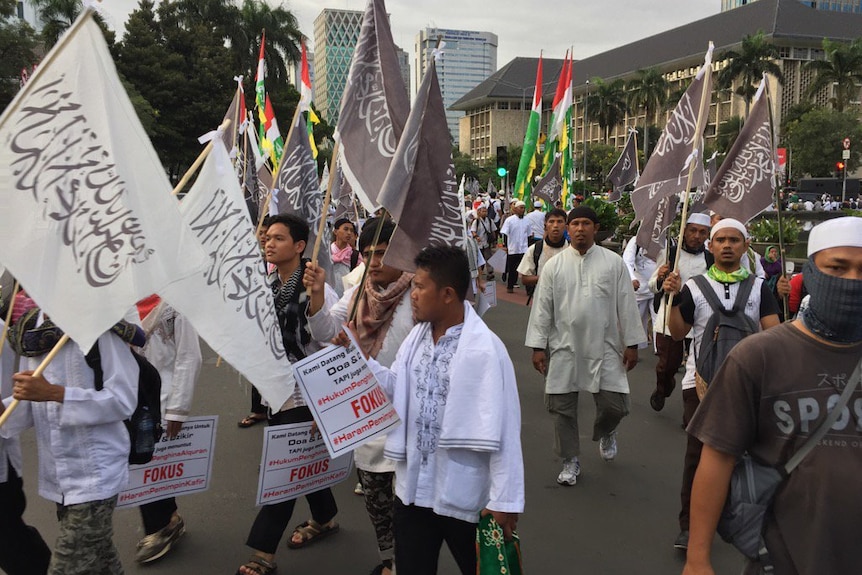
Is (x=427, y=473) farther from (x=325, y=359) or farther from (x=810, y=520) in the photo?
(x=810, y=520)

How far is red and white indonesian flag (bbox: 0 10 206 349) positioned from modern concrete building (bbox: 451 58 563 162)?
10437 centimetres

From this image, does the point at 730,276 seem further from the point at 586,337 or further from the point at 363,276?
the point at 363,276

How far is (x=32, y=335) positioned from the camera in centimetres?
256

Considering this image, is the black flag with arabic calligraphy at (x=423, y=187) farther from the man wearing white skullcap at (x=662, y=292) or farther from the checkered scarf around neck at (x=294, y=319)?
the man wearing white skullcap at (x=662, y=292)

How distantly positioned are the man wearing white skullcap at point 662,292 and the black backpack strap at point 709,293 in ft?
3.07

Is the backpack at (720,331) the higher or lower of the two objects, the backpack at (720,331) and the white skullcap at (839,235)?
the lower

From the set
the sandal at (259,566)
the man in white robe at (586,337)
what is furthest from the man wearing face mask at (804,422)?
the man in white robe at (586,337)

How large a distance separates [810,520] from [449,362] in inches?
50.5

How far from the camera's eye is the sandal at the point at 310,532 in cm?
399

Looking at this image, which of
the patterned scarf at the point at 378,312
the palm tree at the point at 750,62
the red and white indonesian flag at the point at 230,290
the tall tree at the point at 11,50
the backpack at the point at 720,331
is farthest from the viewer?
the palm tree at the point at 750,62

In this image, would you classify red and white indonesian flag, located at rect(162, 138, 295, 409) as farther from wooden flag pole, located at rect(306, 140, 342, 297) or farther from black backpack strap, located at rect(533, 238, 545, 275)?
black backpack strap, located at rect(533, 238, 545, 275)

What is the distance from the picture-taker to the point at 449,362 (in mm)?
2738

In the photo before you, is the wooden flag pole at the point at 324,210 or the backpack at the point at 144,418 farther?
the wooden flag pole at the point at 324,210

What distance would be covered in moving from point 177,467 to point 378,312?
Answer: 1167 mm
